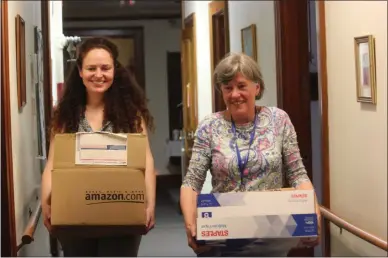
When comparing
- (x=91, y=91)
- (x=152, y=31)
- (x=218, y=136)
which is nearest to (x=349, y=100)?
(x=218, y=136)

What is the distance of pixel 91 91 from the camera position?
1586mm

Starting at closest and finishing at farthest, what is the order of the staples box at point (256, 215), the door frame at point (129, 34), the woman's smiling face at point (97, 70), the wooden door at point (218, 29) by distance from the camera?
1. the staples box at point (256, 215)
2. the woman's smiling face at point (97, 70)
3. the door frame at point (129, 34)
4. the wooden door at point (218, 29)

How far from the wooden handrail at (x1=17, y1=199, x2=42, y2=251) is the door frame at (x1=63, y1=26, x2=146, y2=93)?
1.97 ft

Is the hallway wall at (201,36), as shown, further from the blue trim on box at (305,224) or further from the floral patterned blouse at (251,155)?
the blue trim on box at (305,224)

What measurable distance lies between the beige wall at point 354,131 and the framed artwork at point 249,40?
0.33 m

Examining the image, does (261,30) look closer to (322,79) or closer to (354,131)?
(322,79)

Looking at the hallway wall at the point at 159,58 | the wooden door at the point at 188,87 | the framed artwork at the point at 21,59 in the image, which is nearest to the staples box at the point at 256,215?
the framed artwork at the point at 21,59

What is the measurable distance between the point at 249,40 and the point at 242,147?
779 mm

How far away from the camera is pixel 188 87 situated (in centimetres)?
245

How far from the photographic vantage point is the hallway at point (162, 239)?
1.79 metres

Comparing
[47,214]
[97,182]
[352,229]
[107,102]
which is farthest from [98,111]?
[352,229]

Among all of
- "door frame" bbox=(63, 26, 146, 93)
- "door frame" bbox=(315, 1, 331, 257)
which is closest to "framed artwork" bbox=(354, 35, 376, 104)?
"door frame" bbox=(315, 1, 331, 257)

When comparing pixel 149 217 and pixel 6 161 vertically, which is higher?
pixel 6 161

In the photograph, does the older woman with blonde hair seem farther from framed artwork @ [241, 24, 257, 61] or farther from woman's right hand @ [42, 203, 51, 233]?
framed artwork @ [241, 24, 257, 61]
